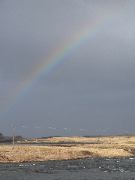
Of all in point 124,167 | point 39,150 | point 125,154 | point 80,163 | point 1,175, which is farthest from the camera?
point 125,154

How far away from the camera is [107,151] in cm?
10531

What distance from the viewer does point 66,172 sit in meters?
68.3

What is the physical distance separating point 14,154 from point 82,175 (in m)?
24.1

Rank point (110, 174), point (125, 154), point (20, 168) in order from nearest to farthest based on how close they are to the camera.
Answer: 1. point (110, 174)
2. point (20, 168)
3. point (125, 154)

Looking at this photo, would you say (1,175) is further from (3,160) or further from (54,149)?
(54,149)

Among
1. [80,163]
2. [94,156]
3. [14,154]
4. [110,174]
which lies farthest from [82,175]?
[94,156]

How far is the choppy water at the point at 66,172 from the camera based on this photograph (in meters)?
61.2

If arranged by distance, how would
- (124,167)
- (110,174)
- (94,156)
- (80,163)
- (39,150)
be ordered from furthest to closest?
(94,156), (39,150), (80,163), (124,167), (110,174)

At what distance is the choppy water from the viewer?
61156 mm

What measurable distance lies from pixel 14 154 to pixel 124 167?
20727 millimetres

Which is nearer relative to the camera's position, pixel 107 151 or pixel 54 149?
pixel 54 149

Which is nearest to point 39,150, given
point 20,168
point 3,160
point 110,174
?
point 3,160

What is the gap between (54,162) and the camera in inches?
3312

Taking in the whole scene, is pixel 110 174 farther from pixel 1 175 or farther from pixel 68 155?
pixel 68 155
